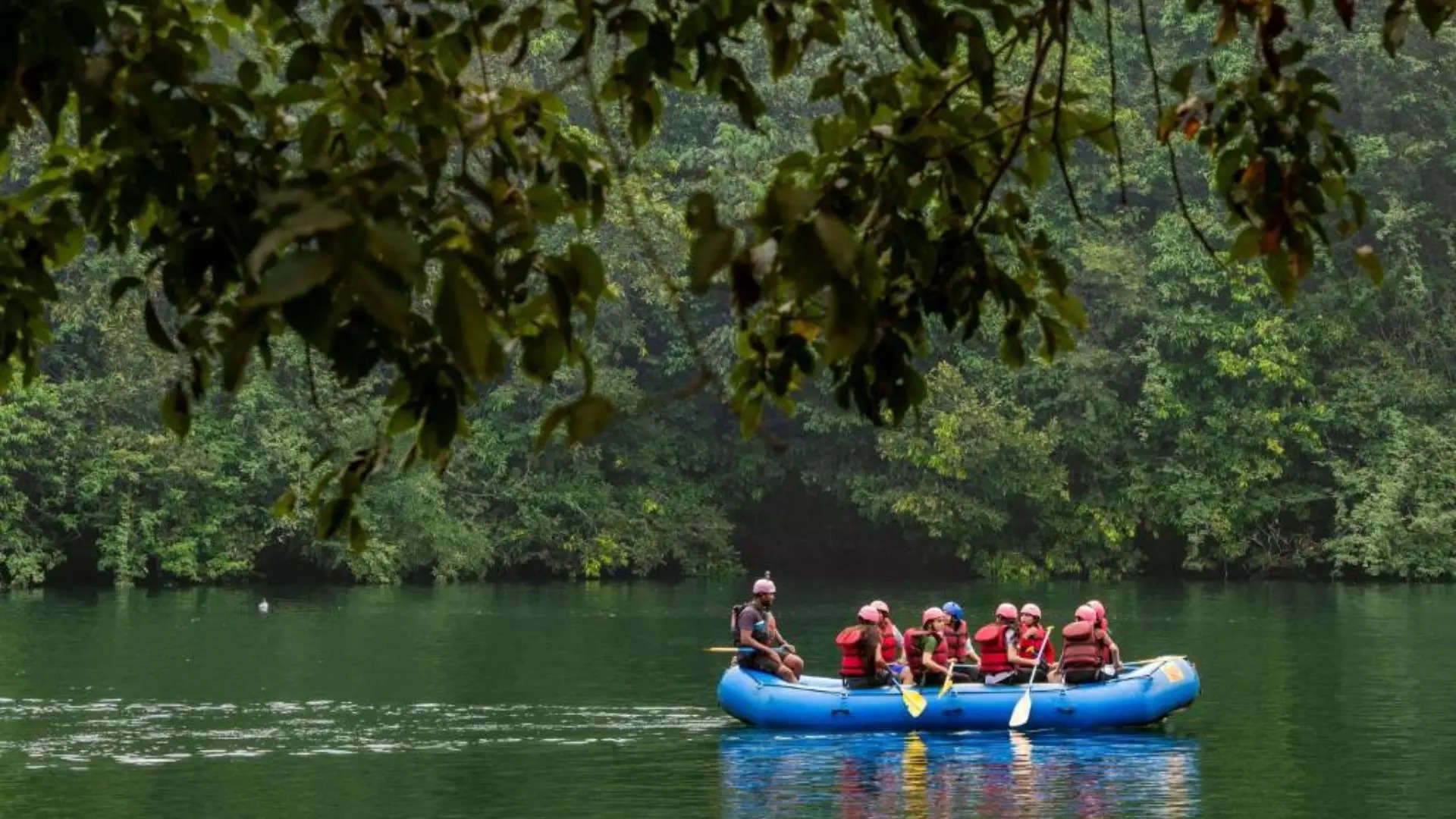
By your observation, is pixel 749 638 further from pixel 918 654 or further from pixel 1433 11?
pixel 1433 11

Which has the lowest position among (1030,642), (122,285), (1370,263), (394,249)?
(1030,642)

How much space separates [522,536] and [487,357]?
4627 centimetres

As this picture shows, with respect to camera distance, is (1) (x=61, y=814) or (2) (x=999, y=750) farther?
(2) (x=999, y=750)

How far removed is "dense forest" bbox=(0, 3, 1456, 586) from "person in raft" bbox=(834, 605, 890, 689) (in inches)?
874

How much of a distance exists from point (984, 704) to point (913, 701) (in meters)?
0.66

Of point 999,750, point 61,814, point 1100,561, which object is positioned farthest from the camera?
point 1100,561

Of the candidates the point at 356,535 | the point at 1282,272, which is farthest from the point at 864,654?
the point at 356,535

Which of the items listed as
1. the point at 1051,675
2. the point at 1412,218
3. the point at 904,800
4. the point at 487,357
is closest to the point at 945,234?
the point at 487,357

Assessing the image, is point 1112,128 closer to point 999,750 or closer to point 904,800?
point 904,800

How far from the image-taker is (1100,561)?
4900 centimetres

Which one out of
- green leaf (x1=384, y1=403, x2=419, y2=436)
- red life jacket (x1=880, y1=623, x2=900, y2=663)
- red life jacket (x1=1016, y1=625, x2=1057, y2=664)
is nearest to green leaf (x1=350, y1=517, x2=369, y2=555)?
green leaf (x1=384, y1=403, x2=419, y2=436)

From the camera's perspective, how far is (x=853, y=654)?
2300 centimetres

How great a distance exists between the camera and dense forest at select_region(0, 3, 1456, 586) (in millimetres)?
46312

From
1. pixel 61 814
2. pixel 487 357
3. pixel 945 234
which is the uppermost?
pixel 945 234
